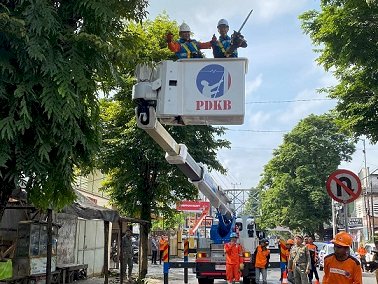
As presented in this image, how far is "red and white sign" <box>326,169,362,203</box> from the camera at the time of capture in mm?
9062

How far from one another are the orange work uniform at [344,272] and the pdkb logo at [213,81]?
2.74m

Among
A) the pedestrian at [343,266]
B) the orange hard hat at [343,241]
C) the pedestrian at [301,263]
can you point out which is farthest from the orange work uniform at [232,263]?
the orange hard hat at [343,241]

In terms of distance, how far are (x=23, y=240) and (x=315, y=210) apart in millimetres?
40000

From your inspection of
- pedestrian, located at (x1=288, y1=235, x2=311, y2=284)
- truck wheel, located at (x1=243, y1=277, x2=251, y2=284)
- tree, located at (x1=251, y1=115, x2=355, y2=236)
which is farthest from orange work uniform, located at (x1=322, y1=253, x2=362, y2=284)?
tree, located at (x1=251, y1=115, x2=355, y2=236)

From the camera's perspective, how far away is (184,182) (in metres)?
19.3

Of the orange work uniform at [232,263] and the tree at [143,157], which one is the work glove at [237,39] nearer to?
the orange work uniform at [232,263]

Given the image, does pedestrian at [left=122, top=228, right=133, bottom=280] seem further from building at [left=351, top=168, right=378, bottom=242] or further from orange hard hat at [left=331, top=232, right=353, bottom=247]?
building at [left=351, top=168, right=378, bottom=242]

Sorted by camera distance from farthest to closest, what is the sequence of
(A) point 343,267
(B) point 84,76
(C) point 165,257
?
(C) point 165,257, (A) point 343,267, (B) point 84,76

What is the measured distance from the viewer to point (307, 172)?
50.5m

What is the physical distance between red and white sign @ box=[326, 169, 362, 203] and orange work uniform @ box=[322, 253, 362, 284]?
112 inches

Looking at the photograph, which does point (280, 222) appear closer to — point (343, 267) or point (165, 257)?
point (165, 257)

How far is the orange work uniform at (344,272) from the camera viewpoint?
6270 mm

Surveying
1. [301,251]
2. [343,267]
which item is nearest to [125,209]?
[301,251]

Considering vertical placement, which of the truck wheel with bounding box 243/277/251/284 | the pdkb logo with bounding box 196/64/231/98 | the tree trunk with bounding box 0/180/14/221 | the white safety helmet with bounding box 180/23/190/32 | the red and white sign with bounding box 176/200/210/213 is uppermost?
the white safety helmet with bounding box 180/23/190/32
